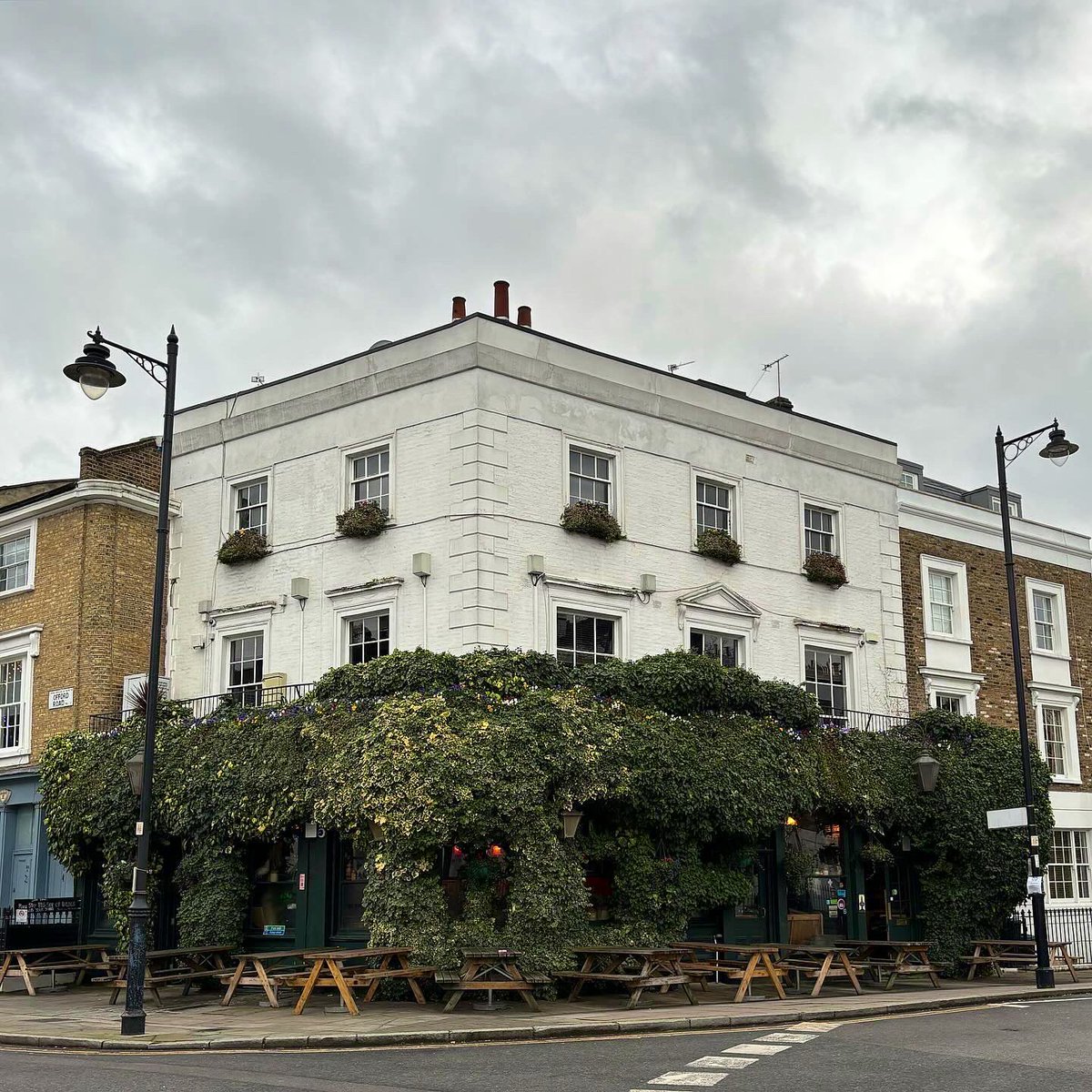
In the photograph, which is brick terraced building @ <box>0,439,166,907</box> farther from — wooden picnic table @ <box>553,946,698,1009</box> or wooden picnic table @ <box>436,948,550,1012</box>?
wooden picnic table @ <box>553,946,698,1009</box>

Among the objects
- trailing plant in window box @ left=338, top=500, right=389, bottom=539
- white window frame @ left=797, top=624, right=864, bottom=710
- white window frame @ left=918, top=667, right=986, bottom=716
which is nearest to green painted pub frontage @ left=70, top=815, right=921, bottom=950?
white window frame @ left=797, top=624, right=864, bottom=710

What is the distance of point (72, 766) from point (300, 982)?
26.1 ft

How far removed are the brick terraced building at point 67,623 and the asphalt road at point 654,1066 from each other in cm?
1079

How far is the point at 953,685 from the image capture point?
3020cm

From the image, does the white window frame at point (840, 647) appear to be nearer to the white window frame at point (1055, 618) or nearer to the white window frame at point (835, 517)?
the white window frame at point (835, 517)

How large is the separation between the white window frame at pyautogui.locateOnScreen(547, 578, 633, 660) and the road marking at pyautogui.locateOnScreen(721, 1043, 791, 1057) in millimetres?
9115

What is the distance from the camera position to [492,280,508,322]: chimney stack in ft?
85.8

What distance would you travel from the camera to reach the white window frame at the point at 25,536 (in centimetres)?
2725

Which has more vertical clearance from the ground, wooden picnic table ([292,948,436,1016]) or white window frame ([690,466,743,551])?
white window frame ([690,466,743,551])

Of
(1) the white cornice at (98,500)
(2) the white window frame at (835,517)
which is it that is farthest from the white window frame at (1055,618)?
(1) the white cornice at (98,500)

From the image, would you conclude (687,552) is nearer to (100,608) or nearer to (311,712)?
(311,712)

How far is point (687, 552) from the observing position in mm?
25516

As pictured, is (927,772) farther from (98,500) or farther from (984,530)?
(98,500)

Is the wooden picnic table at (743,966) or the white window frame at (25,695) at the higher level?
the white window frame at (25,695)
